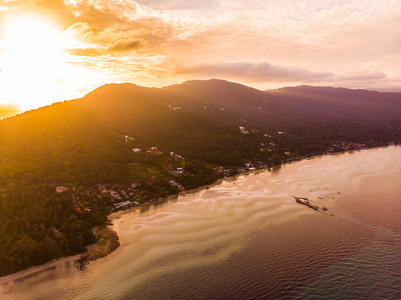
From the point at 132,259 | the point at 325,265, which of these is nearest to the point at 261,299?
the point at 325,265

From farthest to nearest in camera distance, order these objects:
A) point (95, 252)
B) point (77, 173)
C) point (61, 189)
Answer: point (77, 173), point (61, 189), point (95, 252)

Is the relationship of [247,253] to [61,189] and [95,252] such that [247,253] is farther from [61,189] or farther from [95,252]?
[61,189]

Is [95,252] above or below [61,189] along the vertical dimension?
below

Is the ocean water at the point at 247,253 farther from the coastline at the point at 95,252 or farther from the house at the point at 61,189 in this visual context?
the house at the point at 61,189

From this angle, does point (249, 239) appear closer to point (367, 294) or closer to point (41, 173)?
point (367, 294)

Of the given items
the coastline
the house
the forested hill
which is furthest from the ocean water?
the house

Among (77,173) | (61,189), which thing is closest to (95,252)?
(61,189)

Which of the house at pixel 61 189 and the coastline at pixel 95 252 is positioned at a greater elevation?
the house at pixel 61 189

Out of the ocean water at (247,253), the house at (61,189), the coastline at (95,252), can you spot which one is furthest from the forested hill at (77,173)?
the ocean water at (247,253)

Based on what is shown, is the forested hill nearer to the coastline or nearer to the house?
the house
